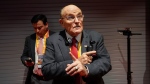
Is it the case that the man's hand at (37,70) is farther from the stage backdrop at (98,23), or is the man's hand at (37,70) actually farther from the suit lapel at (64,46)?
the suit lapel at (64,46)

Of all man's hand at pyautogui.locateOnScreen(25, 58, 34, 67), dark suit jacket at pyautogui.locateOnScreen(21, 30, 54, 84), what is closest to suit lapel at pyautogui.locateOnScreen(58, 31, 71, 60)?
man's hand at pyautogui.locateOnScreen(25, 58, 34, 67)

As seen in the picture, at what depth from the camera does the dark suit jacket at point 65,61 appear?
5.10 feet

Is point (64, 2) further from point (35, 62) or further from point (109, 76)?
point (109, 76)

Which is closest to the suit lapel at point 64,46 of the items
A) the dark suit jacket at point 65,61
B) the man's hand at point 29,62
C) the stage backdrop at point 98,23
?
the dark suit jacket at point 65,61

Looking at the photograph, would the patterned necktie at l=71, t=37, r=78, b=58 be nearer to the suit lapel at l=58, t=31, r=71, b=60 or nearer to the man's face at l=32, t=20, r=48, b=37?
the suit lapel at l=58, t=31, r=71, b=60

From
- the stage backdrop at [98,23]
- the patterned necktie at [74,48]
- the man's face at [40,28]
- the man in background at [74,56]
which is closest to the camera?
the man in background at [74,56]

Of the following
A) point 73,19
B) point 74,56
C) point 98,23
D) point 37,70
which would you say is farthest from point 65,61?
point 98,23

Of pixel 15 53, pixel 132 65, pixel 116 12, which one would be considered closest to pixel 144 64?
pixel 132 65

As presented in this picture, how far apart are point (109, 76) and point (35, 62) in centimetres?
164

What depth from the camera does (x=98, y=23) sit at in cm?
393

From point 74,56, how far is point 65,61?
0.26ft

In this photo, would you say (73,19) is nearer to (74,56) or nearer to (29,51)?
(74,56)

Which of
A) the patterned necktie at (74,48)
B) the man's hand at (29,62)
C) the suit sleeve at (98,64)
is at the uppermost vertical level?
the patterned necktie at (74,48)

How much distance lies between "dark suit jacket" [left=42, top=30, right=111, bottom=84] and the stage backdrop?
7.07ft
